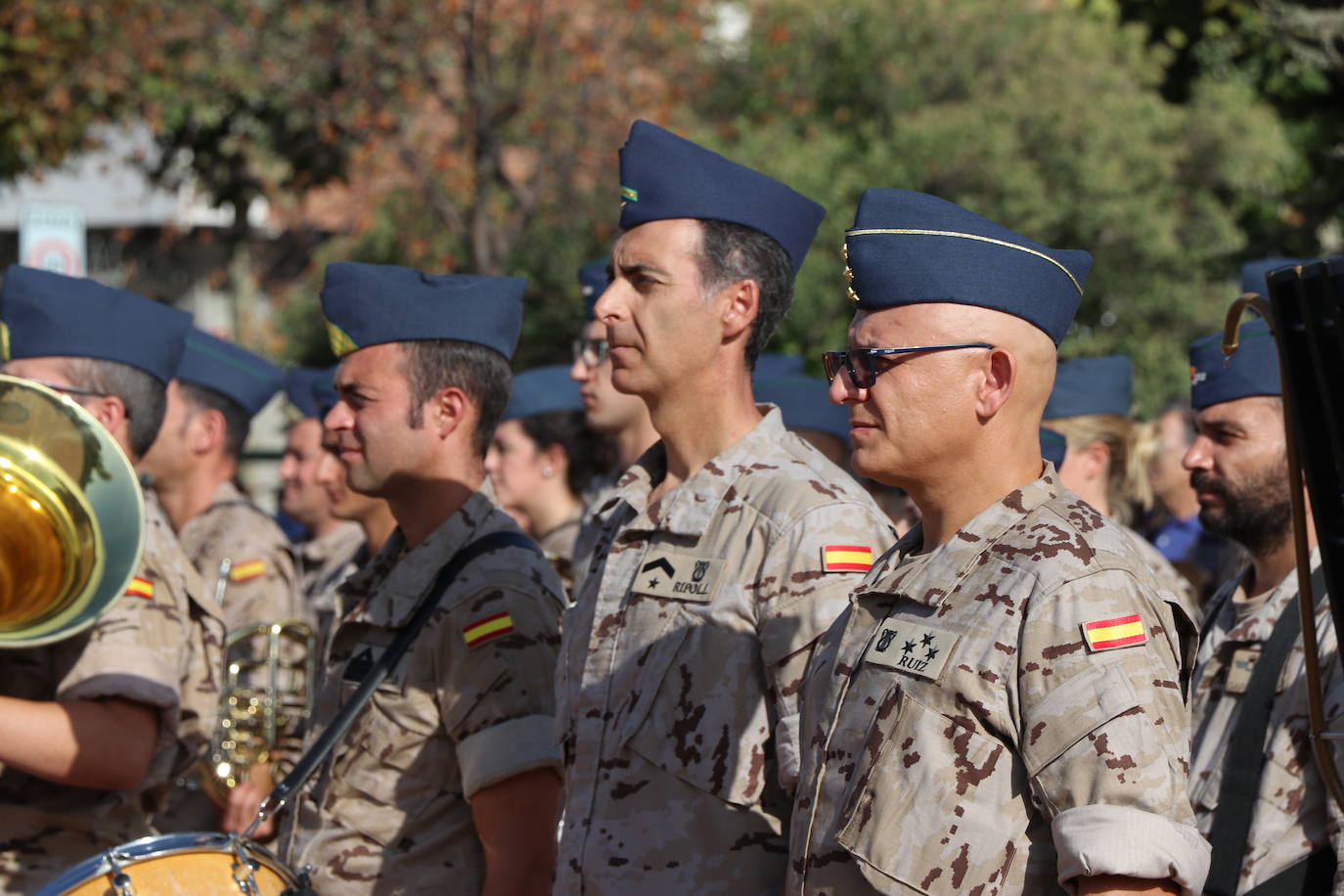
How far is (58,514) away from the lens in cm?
364

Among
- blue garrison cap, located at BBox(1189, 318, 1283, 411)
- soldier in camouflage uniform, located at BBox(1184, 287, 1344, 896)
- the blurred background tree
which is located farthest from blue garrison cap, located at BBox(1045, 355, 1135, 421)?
the blurred background tree

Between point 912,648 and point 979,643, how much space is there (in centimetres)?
12

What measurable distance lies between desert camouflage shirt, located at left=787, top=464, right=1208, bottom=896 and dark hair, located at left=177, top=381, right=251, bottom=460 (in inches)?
180

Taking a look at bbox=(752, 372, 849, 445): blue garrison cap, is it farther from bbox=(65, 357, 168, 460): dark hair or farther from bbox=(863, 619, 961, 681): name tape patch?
bbox=(863, 619, 961, 681): name tape patch

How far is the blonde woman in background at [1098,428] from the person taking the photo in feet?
19.4

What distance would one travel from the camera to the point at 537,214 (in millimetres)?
15648

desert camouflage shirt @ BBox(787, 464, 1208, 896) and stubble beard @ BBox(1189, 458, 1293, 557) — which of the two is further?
stubble beard @ BBox(1189, 458, 1293, 557)

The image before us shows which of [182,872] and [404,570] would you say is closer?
[182,872]

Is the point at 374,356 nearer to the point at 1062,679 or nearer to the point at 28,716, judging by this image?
the point at 28,716

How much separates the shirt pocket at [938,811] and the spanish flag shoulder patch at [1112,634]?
0.21 m

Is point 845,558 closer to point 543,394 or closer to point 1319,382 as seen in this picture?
point 1319,382

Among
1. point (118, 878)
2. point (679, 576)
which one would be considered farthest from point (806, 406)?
point (118, 878)

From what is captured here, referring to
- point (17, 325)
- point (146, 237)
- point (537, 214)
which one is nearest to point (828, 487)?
point (17, 325)

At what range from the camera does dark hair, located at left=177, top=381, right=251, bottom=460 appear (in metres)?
6.59
